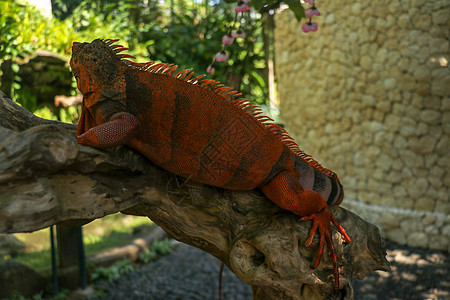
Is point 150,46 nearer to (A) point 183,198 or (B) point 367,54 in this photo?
(B) point 367,54

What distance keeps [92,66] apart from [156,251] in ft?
13.6

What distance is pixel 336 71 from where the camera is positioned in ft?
19.9

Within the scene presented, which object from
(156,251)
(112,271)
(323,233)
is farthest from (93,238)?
(323,233)

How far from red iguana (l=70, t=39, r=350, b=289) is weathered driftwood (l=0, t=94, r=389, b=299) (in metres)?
0.09

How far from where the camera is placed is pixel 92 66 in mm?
1845

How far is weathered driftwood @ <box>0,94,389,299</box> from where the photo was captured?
151 centimetres

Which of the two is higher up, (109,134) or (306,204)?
(109,134)

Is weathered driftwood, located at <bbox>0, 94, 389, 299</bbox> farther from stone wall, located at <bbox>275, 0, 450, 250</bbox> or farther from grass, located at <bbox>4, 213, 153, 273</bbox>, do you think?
stone wall, located at <bbox>275, 0, 450, 250</bbox>

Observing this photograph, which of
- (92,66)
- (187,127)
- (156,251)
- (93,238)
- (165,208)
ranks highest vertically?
(92,66)

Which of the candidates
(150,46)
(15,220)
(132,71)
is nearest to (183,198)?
(132,71)

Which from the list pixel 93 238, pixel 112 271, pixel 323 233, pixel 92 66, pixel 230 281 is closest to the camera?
pixel 92 66

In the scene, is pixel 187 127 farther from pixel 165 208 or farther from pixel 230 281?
pixel 230 281

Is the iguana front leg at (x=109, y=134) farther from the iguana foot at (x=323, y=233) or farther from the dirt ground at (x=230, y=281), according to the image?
the dirt ground at (x=230, y=281)

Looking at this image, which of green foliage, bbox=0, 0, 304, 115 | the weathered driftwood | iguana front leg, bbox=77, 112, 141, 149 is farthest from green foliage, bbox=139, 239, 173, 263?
iguana front leg, bbox=77, 112, 141, 149
